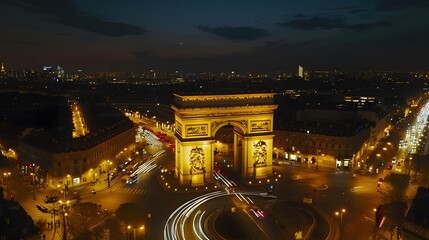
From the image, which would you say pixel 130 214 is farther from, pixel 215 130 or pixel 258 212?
pixel 215 130

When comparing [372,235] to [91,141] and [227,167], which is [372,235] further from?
[91,141]

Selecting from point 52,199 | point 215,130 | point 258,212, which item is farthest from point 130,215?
point 215,130

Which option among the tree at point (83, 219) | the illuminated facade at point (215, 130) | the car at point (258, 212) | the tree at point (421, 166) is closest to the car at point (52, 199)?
the tree at point (83, 219)

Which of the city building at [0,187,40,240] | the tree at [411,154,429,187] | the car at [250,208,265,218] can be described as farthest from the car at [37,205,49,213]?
the tree at [411,154,429,187]

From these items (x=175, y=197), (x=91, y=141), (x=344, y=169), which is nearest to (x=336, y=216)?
(x=175, y=197)

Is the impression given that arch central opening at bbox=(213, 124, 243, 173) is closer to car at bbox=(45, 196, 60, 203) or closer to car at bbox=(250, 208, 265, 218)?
car at bbox=(250, 208, 265, 218)

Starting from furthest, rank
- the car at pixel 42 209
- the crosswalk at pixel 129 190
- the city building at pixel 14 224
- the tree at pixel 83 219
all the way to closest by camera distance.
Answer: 1. the crosswalk at pixel 129 190
2. the car at pixel 42 209
3. the tree at pixel 83 219
4. the city building at pixel 14 224

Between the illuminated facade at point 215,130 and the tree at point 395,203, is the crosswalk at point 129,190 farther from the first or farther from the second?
the tree at point 395,203

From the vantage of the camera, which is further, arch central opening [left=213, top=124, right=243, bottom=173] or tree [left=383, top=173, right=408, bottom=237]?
arch central opening [left=213, top=124, right=243, bottom=173]
